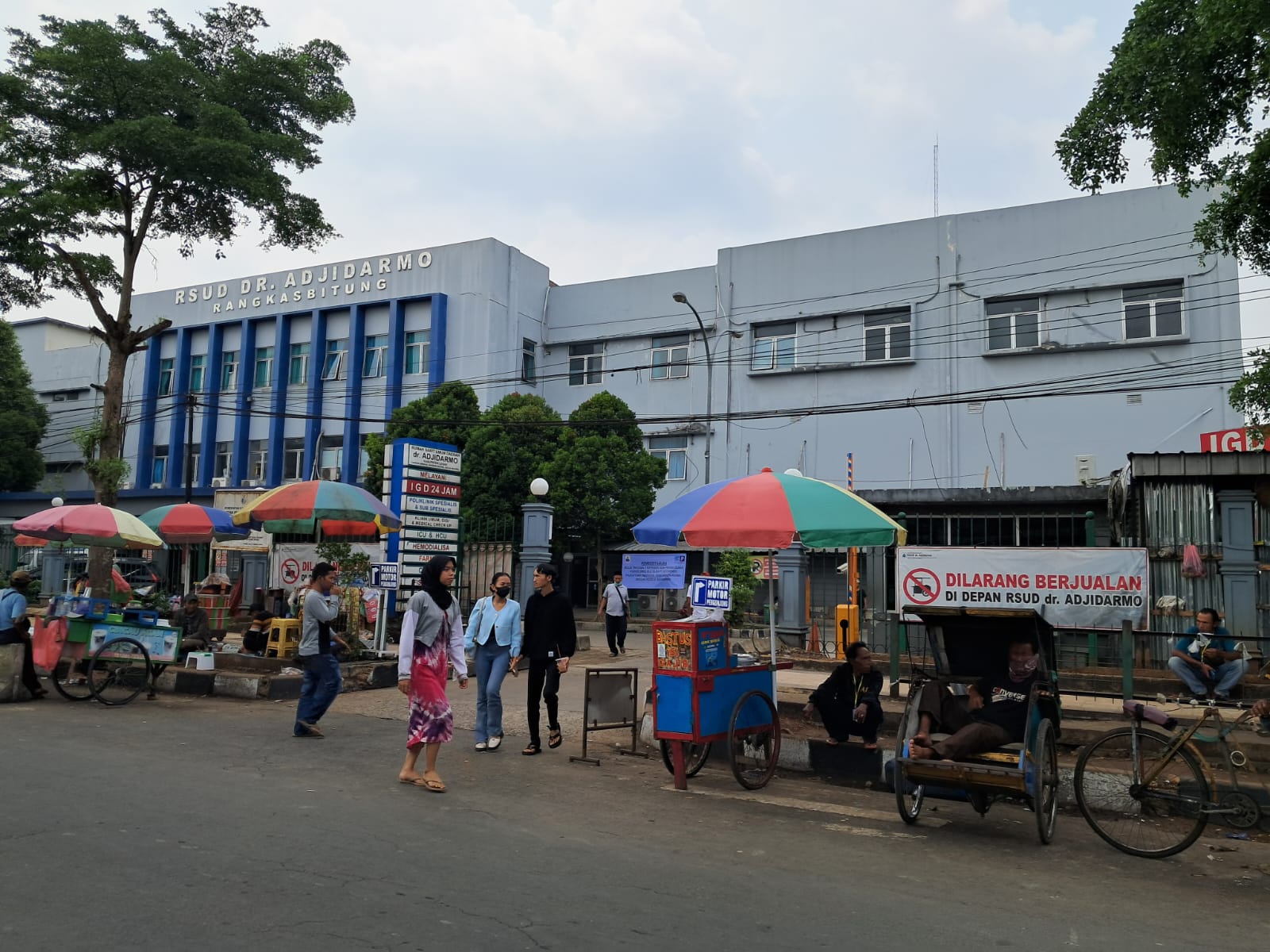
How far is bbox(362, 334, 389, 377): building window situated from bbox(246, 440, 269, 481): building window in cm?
575

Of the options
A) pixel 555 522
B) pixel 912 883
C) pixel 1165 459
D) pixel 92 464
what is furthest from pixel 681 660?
pixel 555 522

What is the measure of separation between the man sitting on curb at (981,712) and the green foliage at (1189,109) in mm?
5855

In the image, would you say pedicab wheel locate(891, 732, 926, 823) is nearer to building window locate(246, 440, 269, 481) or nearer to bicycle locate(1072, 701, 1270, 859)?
bicycle locate(1072, 701, 1270, 859)

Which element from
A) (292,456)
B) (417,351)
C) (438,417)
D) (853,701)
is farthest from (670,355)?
(853,701)

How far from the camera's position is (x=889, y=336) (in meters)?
31.5

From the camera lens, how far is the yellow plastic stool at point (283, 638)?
44.8 ft

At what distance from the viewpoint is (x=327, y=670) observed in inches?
379

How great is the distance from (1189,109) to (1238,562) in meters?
7.07

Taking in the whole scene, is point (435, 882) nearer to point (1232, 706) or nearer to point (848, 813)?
point (848, 813)

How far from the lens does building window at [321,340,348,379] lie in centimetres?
3894

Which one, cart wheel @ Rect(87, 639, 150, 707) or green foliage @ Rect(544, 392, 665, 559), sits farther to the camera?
green foliage @ Rect(544, 392, 665, 559)

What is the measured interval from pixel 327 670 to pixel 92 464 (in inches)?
359

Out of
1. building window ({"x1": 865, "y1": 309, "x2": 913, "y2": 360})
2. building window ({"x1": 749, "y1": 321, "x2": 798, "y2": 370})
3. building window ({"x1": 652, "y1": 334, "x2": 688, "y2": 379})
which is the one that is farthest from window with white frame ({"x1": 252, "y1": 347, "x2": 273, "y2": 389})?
building window ({"x1": 865, "y1": 309, "x2": 913, "y2": 360})

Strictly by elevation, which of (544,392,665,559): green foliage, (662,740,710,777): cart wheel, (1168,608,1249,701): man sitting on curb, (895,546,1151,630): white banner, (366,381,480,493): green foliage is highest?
(366,381,480,493): green foliage
